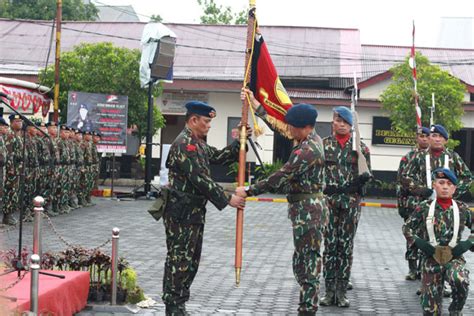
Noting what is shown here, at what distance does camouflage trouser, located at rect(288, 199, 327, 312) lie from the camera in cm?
802

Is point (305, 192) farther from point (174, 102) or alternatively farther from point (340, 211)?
point (174, 102)

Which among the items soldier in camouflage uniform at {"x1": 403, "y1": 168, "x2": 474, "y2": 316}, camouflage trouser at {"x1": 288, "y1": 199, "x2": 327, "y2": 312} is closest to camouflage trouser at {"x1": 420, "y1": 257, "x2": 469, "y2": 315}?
soldier in camouflage uniform at {"x1": 403, "y1": 168, "x2": 474, "y2": 316}

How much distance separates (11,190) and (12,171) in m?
0.37

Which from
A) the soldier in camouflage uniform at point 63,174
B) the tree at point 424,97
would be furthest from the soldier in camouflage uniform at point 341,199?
the tree at point 424,97

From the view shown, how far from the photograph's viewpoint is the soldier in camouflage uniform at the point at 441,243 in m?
8.33

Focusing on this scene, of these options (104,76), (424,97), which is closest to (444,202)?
(424,97)

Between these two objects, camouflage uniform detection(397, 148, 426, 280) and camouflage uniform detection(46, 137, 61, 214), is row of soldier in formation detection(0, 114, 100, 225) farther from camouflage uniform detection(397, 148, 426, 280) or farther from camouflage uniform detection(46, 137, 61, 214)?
camouflage uniform detection(397, 148, 426, 280)

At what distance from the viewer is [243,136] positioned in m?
8.32

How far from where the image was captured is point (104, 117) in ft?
85.8

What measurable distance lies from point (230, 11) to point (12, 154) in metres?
55.0

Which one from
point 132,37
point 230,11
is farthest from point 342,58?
point 230,11

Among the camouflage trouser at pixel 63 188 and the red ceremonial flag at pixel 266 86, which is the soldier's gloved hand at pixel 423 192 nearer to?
the red ceremonial flag at pixel 266 86

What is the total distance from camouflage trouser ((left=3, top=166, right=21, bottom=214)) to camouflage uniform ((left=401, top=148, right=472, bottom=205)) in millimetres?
8606

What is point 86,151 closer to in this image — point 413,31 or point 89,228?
point 89,228
